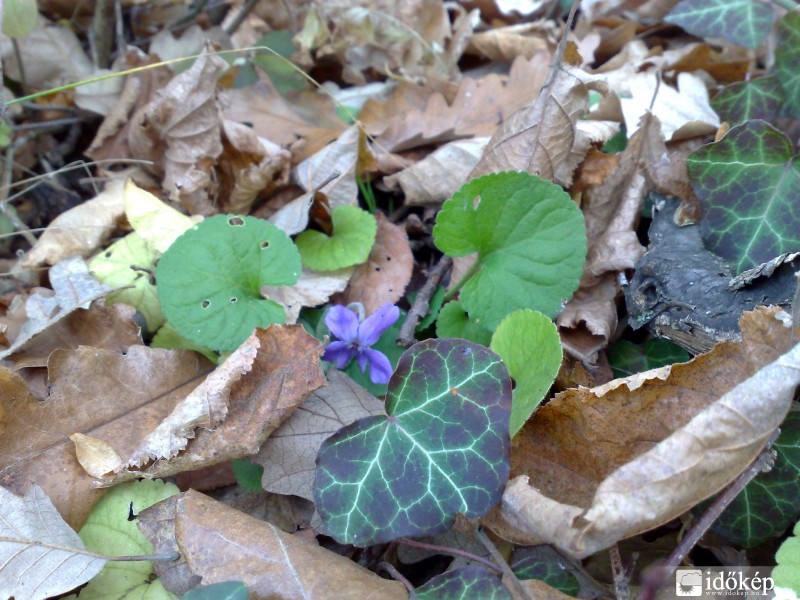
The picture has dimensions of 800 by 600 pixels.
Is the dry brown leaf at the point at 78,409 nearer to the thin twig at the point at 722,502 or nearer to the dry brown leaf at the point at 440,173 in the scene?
the dry brown leaf at the point at 440,173

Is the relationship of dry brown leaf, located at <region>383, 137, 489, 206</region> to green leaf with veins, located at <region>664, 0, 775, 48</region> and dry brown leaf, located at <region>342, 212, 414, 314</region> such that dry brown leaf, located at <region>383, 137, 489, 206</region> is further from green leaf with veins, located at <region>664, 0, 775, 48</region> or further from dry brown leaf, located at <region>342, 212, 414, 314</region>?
green leaf with veins, located at <region>664, 0, 775, 48</region>

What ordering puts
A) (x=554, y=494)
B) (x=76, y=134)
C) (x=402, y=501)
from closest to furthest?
(x=402, y=501), (x=554, y=494), (x=76, y=134)

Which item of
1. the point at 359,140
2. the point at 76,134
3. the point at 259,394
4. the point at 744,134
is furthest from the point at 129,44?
the point at 744,134

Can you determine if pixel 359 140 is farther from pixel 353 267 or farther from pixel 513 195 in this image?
pixel 513 195

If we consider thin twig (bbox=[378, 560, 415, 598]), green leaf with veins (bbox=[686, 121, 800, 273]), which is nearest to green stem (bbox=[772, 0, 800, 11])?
green leaf with veins (bbox=[686, 121, 800, 273])

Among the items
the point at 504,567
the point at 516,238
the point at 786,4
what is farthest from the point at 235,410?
the point at 786,4

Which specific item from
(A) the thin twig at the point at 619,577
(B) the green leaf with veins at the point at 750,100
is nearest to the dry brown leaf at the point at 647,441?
(A) the thin twig at the point at 619,577
